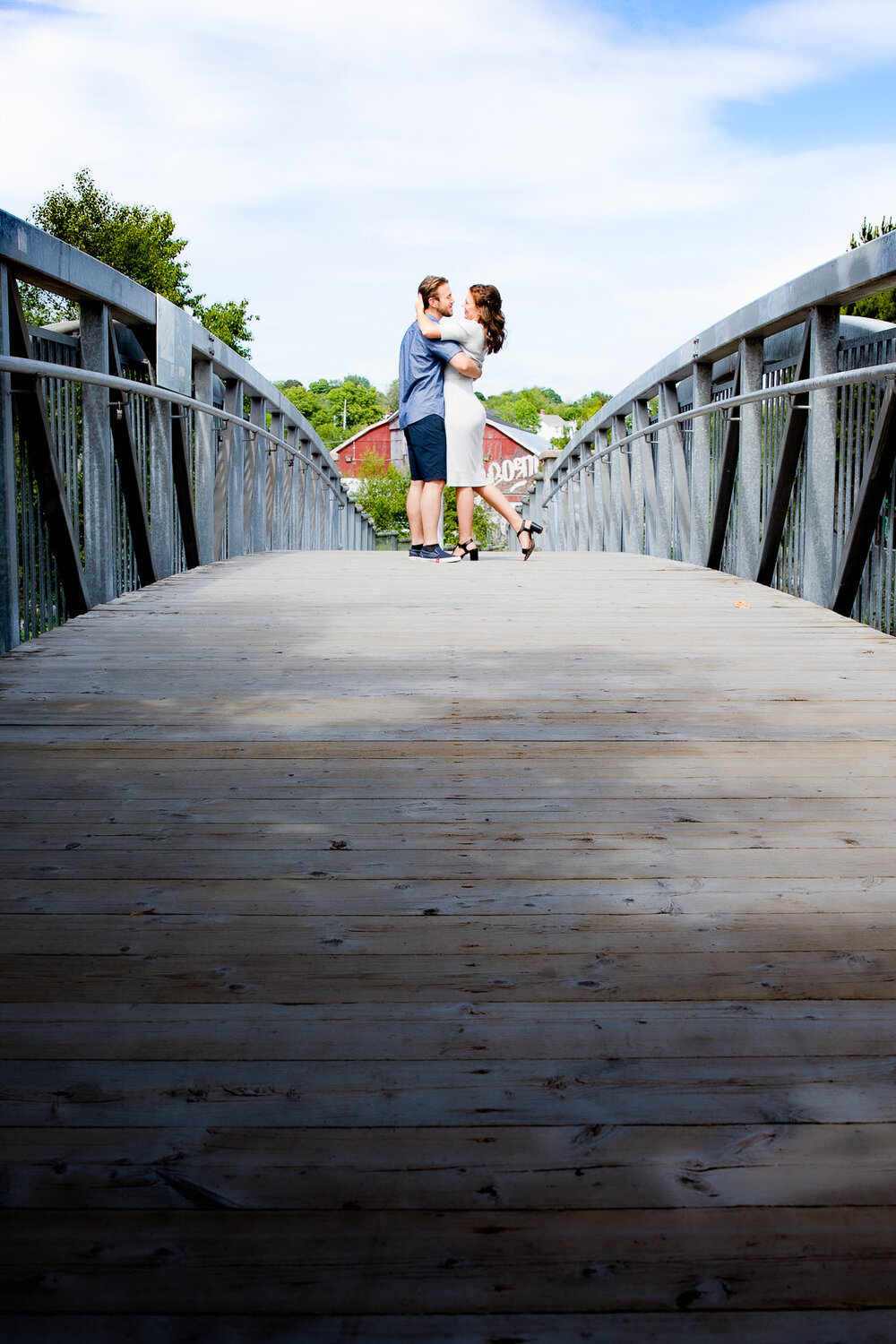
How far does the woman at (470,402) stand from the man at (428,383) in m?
0.07

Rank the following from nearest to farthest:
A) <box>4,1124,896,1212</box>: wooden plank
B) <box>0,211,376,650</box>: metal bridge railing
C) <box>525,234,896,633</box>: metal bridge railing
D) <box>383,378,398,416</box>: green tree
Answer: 1. <box>4,1124,896,1212</box>: wooden plank
2. <box>0,211,376,650</box>: metal bridge railing
3. <box>525,234,896,633</box>: metal bridge railing
4. <box>383,378,398,416</box>: green tree

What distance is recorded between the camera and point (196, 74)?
47500 millimetres

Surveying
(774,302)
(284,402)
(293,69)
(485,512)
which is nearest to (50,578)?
(774,302)

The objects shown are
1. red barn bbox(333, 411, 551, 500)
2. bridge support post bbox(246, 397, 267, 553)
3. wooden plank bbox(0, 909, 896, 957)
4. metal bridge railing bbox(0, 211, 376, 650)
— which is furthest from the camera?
red barn bbox(333, 411, 551, 500)

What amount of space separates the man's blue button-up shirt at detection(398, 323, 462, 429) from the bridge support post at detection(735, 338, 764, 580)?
1.64m

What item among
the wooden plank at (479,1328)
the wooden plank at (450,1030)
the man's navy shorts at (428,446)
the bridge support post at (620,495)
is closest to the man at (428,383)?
the man's navy shorts at (428,446)

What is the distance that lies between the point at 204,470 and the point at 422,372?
150cm

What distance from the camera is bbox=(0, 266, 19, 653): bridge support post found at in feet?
13.8

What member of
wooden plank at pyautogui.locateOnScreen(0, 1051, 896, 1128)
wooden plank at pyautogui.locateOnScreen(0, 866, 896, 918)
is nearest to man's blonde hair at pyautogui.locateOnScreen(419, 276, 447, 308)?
wooden plank at pyautogui.locateOnScreen(0, 866, 896, 918)

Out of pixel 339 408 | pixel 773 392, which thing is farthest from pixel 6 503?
pixel 339 408

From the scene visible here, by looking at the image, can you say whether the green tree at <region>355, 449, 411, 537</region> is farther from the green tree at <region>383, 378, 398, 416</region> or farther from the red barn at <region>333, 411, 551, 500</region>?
the green tree at <region>383, 378, 398, 416</region>

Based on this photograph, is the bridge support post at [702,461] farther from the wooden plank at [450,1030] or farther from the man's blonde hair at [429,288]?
the wooden plank at [450,1030]

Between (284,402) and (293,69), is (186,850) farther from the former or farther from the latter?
(293,69)

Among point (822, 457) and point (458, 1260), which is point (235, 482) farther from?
point (458, 1260)
